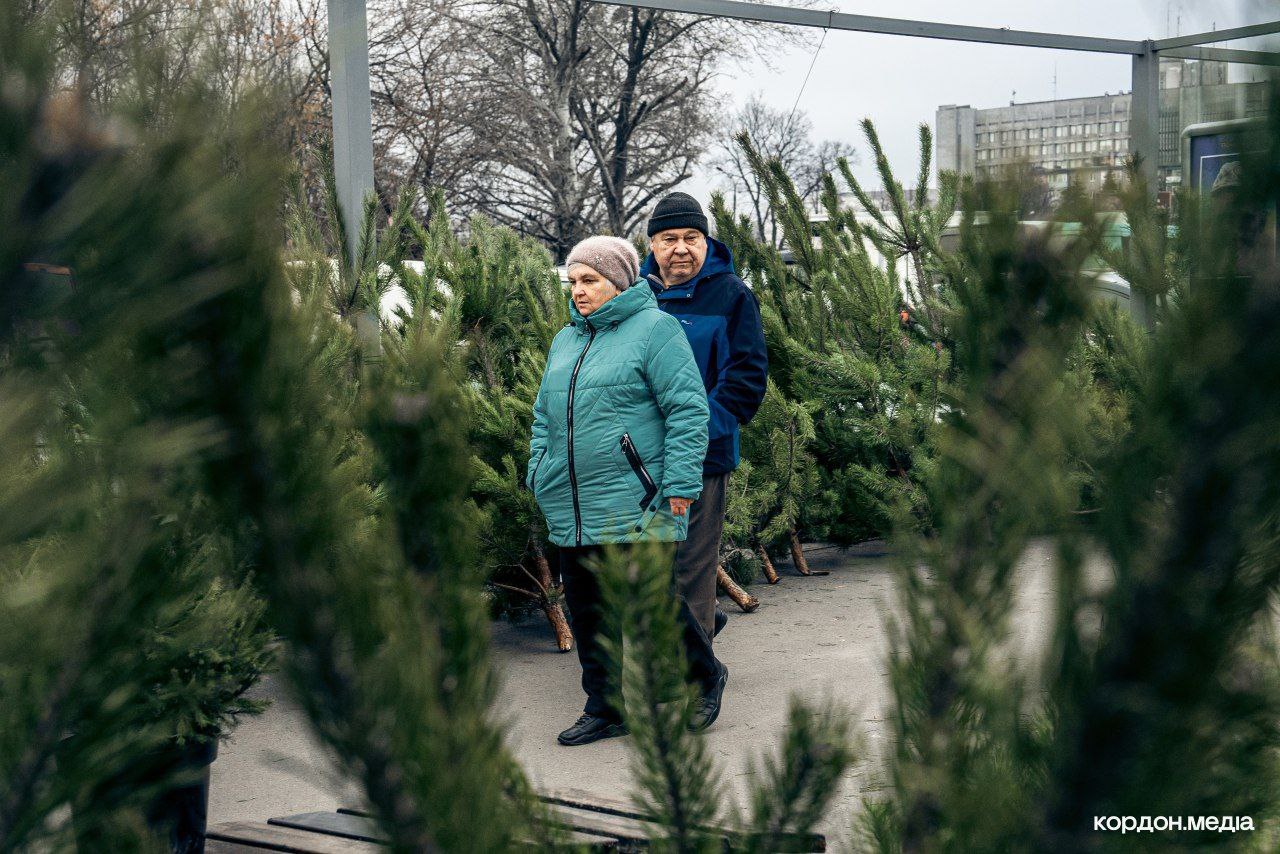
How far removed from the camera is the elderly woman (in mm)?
4211

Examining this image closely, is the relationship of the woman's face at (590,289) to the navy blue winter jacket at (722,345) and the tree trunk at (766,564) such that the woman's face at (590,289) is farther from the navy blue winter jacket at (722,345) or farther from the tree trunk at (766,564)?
the tree trunk at (766,564)

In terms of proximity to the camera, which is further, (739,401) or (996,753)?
(739,401)

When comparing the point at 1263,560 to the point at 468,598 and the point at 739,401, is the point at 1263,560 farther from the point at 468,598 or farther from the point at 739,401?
the point at 739,401

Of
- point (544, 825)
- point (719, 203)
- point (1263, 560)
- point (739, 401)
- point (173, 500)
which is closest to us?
point (1263, 560)

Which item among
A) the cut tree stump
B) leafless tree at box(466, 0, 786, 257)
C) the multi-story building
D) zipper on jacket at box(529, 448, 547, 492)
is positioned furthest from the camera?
leafless tree at box(466, 0, 786, 257)

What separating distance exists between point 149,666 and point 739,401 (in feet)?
13.4

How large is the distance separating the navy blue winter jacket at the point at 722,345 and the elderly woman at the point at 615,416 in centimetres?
42

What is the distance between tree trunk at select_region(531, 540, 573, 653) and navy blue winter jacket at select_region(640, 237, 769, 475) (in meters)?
1.49

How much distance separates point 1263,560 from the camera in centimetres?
48

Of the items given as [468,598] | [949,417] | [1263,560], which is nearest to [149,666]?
[468,598]

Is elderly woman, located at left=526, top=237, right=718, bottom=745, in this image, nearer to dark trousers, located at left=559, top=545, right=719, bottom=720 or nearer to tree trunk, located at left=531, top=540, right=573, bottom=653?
dark trousers, located at left=559, top=545, right=719, bottom=720

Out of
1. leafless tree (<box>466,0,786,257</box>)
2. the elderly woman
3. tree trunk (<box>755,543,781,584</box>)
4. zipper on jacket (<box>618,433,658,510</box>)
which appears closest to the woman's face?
the elderly woman

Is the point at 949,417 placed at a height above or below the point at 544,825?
above

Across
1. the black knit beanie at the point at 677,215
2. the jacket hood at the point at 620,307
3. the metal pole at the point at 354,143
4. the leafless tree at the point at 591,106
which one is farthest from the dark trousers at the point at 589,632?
the leafless tree at the point at 591,106
